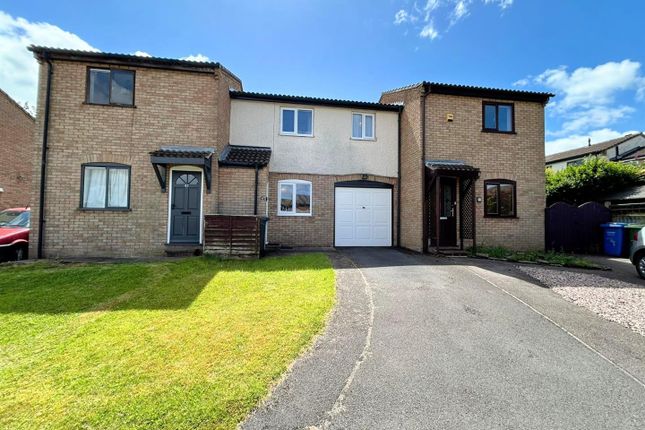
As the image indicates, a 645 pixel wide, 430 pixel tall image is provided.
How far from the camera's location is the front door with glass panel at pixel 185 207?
914 cm

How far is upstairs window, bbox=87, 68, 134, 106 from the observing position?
8914 millimetres

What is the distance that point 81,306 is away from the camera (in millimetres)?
4539

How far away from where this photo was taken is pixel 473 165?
10.8m

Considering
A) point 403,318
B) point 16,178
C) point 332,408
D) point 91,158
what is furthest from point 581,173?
point 16,178

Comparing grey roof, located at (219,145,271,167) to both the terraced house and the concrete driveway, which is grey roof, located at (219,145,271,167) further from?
the concrete driveway

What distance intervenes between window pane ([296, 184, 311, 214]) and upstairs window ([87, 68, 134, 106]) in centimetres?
597

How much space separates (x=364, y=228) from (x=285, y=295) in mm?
6932

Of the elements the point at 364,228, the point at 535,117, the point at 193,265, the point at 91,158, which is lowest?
the point at 193,265

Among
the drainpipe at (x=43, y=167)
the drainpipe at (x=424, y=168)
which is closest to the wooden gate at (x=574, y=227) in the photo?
the drainpipe at (x=424, y=168)

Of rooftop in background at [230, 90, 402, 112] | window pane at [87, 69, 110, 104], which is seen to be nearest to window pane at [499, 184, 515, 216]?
rooftop in background at [230, 90, 402, 112]

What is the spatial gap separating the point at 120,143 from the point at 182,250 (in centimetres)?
374

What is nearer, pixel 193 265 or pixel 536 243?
pixel 193 265

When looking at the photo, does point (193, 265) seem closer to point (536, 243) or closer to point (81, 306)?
point (81, 306)

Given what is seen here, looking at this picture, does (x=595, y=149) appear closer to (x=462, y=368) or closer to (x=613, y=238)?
(x=613, y=238)
